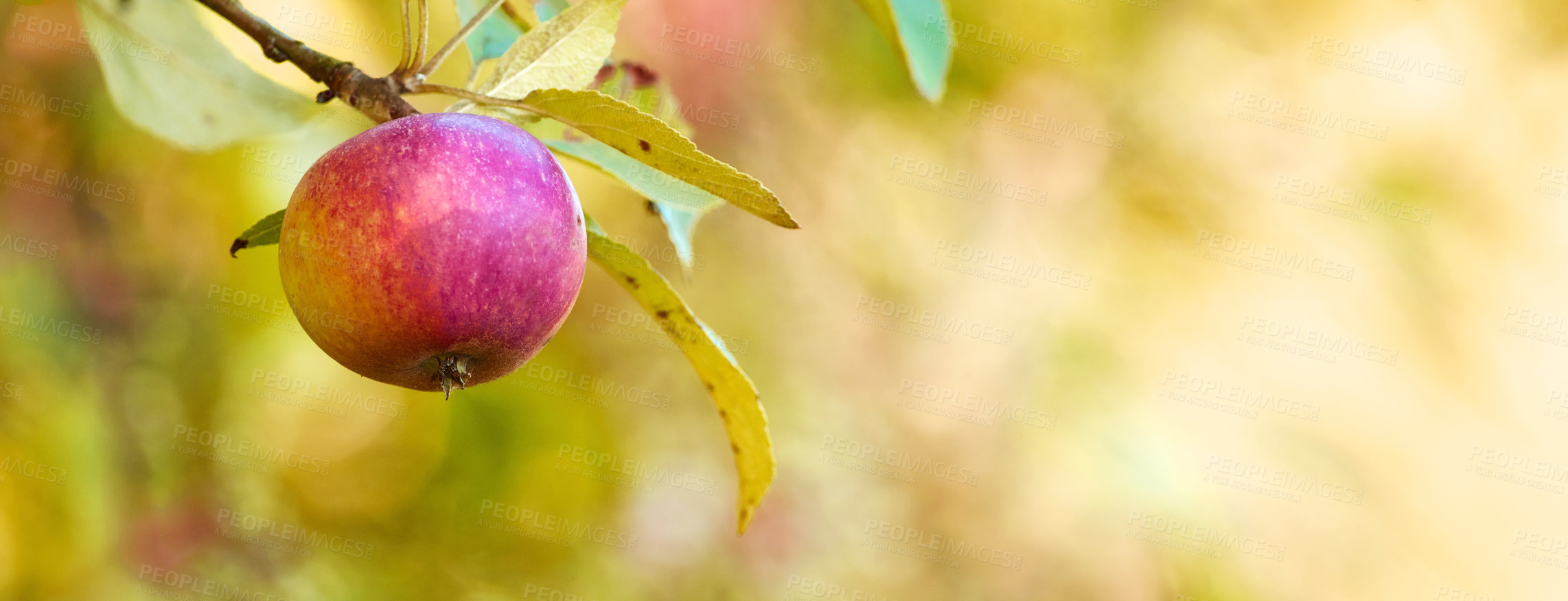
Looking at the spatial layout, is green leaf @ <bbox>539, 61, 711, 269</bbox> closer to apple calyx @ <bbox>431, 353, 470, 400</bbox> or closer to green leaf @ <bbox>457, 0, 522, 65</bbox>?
green leaf @ <bbox>457, 0, 522, 65</bbox>

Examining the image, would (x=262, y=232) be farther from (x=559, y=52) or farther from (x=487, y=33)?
(x=487, y=33)

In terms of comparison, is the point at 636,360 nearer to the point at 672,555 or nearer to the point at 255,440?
the point at 672,555

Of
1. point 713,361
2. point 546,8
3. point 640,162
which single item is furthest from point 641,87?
point 713,361

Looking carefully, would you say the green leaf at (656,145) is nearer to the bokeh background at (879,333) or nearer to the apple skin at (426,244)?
the apple skin at (426,244)

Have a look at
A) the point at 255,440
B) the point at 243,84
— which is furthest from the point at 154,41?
the point at 255,440

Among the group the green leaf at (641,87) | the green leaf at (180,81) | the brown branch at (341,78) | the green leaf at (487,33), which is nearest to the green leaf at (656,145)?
the brown branch at (341,78)

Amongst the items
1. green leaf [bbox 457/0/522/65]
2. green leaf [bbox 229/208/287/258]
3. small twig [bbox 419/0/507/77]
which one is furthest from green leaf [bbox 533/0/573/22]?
green leaf [bbox 229/208/287/258]
